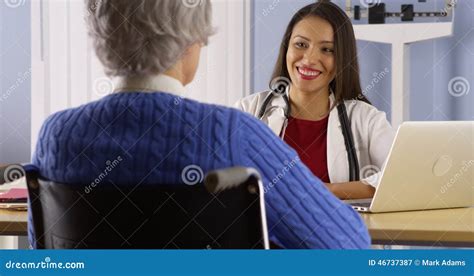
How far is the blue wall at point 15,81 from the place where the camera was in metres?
3.03

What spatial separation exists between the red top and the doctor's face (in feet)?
0.32

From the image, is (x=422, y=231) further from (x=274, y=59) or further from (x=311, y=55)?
(x=274, y=59)

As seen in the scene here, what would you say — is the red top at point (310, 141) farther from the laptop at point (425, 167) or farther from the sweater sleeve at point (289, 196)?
the sweater sleeve at point (289, 196)

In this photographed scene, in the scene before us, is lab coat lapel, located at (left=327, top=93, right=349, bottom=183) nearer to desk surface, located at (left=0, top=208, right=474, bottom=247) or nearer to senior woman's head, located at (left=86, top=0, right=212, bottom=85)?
desk surface, located at (left=0, top=208, right=474, bottom=247)

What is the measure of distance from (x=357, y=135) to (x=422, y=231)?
0.89m

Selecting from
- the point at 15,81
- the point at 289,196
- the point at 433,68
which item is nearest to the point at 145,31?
the point at 289,196

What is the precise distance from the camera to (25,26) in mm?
3027

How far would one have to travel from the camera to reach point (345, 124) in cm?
219

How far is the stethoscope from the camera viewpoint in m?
2.12

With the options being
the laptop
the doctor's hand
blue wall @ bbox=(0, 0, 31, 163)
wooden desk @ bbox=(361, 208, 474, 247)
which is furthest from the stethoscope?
blue wall @ bbox=(0, 0, 31, 163)

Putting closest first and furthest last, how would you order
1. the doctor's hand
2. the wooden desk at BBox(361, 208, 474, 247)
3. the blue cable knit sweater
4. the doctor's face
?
the blue cable knit sweater, the wooden desk at BBox(361, 208, 474, 247), the doctor's hand, the doctor's face

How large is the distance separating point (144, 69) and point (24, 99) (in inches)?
85.1

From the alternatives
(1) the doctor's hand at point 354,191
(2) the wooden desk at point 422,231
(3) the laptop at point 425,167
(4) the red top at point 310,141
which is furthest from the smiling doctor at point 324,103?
(2) the wooden desk at point 422,231

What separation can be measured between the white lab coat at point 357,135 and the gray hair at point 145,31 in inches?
44.1
